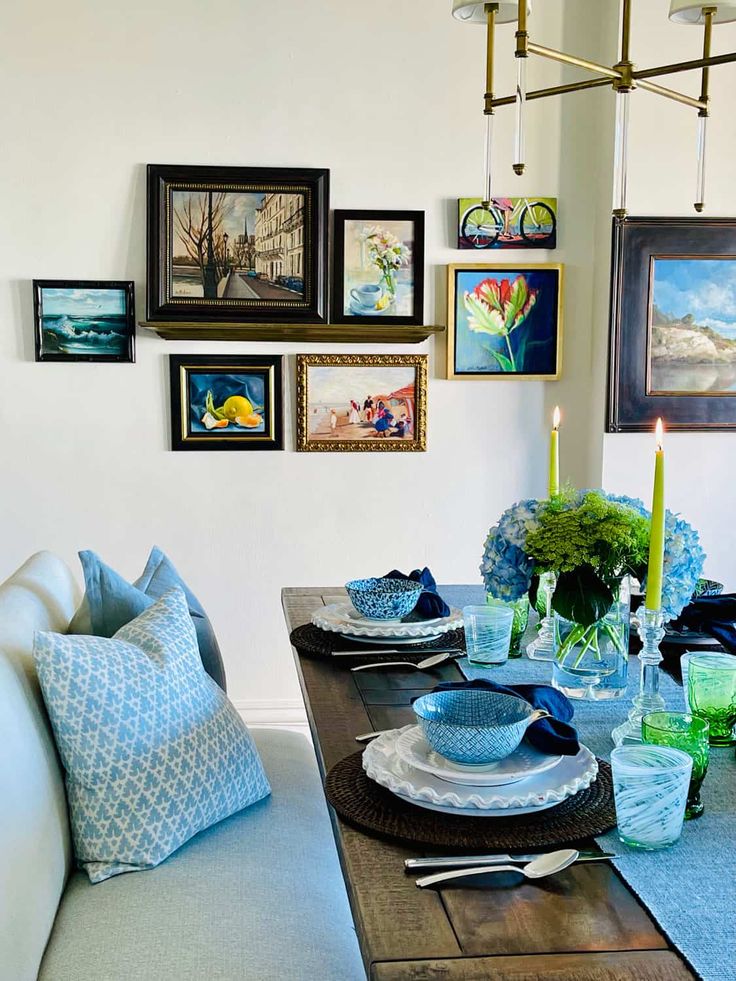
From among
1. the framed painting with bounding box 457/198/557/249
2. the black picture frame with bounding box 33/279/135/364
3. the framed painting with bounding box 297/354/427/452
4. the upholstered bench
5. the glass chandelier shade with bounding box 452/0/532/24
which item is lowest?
the upholstered bench

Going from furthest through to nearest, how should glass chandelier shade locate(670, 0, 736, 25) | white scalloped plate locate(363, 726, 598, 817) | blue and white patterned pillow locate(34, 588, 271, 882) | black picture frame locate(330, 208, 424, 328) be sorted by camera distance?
black picture frame locate(330, 208, 424, 328) < glass chandelier shade locate(670, 0, 736, 25) < blue and white patterned pillow locate(34, 588, 271, 882) < white scalloped plate locate(363, 726, 598, 817)

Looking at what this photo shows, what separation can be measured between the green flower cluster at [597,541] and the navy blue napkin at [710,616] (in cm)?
42

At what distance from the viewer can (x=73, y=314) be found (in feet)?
11.4

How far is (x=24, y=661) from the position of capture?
168 cm

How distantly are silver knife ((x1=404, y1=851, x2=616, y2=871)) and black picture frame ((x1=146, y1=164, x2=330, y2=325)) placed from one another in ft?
8.63

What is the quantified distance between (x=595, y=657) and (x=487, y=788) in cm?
50

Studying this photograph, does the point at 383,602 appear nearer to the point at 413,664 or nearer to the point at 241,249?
the point at 413,664

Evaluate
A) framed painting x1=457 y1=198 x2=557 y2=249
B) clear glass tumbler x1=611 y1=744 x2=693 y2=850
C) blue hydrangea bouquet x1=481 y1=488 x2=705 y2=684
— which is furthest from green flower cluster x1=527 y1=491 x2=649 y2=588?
framed painting x1=457 y1=198 x2=557 y2=249

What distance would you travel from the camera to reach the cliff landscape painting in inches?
137

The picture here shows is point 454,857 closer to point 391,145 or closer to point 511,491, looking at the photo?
point 511,491

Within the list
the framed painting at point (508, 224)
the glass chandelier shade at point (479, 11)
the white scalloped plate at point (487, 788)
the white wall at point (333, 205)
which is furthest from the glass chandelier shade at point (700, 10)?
the white scalloped plate at point (487, 788)

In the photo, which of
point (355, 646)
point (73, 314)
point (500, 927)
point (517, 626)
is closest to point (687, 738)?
point (500, 927)

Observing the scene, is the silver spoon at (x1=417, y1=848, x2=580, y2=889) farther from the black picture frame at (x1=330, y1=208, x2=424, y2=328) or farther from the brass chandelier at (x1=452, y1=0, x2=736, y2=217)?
the black picture frame at (x1=330, y1=208, x2=424, y2=328)

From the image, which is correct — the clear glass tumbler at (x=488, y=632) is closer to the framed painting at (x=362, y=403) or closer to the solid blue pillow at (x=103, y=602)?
the solid blue pillow at (x=103, y=602)
